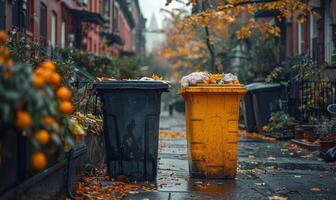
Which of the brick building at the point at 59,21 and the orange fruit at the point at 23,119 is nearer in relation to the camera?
the orange fruit at the point at 23,119

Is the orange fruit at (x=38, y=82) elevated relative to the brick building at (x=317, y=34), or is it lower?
lower

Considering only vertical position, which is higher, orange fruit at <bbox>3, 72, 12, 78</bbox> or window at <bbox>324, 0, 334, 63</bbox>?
window at <bbox>324, 0, 334, 63</bbox>

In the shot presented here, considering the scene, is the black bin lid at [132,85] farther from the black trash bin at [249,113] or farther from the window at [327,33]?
the window at [327,33]

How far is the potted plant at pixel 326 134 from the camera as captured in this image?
9.55m

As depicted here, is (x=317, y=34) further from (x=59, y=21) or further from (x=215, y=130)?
(x=215, y=130)

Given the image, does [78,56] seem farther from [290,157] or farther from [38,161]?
[38,161]

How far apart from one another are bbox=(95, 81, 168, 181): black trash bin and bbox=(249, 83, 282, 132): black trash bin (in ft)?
28.6

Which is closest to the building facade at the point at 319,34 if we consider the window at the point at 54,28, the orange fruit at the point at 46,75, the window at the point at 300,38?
the window at the point at 300,38

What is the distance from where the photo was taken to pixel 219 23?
18547 mm

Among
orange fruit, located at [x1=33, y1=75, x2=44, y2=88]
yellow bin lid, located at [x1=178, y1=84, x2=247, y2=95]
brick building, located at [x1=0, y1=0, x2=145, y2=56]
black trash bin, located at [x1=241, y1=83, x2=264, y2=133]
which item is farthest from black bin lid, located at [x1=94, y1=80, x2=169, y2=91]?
black trash bin, located at [x1=241, y1=83, x2=264, y2=133]

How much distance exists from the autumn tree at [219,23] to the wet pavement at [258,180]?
4.89m

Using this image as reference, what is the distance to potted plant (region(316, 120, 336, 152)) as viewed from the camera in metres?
9.55

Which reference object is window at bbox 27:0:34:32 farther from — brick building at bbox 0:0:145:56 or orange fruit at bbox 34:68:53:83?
orange fruit at bbox 34:68:53:83

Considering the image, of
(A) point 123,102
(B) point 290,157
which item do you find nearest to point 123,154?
(A) point 123,102
